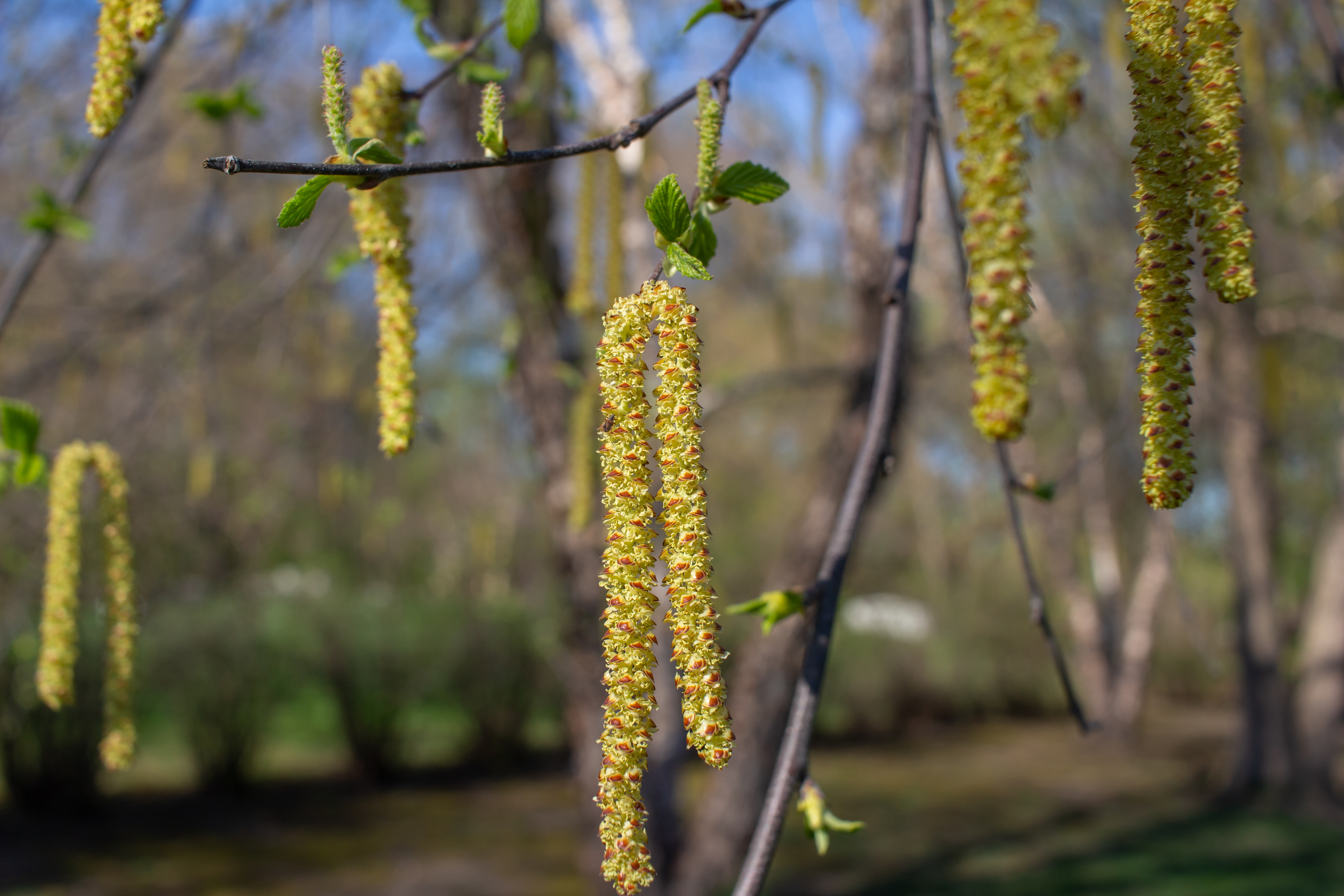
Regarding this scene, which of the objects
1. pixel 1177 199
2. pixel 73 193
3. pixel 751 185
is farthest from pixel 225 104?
pixel 1177 199

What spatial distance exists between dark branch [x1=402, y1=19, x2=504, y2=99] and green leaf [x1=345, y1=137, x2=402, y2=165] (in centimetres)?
30

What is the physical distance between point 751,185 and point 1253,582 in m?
8.32

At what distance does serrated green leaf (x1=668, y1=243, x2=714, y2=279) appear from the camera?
81cm

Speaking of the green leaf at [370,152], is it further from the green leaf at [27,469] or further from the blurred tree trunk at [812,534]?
the blurred tree trunk at [812,534]

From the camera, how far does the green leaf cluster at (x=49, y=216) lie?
1702 millimetres

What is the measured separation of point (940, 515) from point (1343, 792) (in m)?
9.82

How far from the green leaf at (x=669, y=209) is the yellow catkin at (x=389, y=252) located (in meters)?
0.38

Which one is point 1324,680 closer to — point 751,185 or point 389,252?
point 751,185

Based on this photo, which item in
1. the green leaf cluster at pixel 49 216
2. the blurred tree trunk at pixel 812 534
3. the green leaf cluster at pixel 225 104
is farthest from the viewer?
the blurred tree trunk at pixel 812 534

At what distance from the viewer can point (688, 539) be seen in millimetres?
747

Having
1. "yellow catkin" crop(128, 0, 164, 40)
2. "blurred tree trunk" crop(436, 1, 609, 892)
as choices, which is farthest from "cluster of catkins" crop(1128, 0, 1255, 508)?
"blurred tree trunk" crop(436, 1, 609, 892)

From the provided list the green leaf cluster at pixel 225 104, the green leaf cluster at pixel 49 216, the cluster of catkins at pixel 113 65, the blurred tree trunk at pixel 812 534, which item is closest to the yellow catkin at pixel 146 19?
the cluster of catkins at pixel 113 65

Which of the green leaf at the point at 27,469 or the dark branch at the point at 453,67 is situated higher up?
the dark branch at the point at 453,67

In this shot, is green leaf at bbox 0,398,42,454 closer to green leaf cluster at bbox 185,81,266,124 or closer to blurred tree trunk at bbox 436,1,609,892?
green leaf cluster at bbox 185,81,266,124
